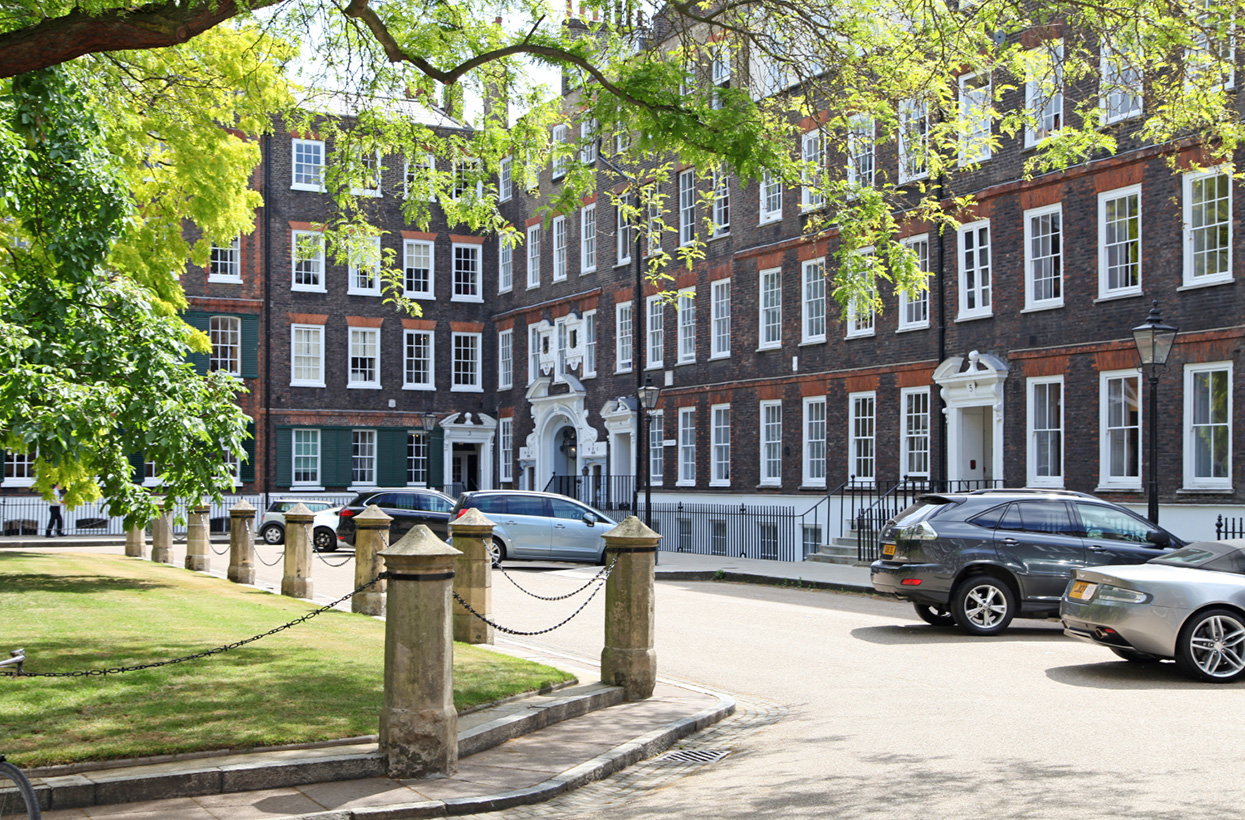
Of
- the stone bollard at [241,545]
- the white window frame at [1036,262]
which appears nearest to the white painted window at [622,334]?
the white window frame at [1036,262]

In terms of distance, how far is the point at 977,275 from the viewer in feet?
89.4

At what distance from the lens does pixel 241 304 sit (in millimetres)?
44500

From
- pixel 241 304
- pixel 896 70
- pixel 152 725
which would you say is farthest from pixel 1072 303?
pixel 241 304

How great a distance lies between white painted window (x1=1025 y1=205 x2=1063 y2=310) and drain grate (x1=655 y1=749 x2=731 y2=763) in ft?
60.7

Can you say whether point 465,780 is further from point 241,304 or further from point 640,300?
point 241,304

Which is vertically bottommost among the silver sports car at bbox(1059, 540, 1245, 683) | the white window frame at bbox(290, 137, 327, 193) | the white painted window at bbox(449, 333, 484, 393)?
the silver sports car at bbox(1059, 540, 1245, 683)

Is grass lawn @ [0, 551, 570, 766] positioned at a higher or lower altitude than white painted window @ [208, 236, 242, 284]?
lower

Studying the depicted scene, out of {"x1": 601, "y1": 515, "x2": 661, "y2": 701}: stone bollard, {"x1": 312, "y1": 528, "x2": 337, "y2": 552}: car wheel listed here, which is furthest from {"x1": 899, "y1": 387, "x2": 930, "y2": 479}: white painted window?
{"x1": 601, "y1": 515, "x2": 661, "y2": 701}: stone bollard

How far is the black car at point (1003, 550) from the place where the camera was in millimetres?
15117

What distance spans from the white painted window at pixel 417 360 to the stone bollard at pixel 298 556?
2820cm

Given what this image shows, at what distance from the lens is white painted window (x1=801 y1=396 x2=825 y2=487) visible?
105 ft

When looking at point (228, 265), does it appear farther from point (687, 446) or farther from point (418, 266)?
point (687, 446)

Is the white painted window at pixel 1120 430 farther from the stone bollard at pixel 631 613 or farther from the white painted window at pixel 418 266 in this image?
the white painted window at pixel 418 266

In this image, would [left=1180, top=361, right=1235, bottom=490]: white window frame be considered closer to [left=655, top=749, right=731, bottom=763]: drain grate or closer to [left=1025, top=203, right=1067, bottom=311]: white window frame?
[left=1025, top=203, right=1067, bottom=311]: white window frame
